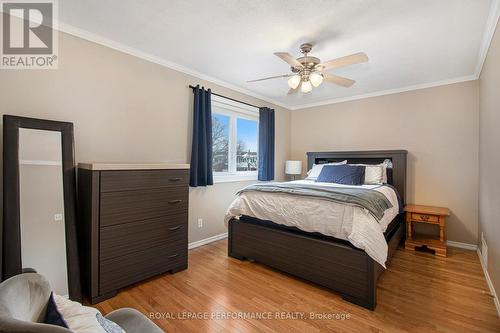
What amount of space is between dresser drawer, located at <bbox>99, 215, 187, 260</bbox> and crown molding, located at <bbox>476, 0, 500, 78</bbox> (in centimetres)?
319

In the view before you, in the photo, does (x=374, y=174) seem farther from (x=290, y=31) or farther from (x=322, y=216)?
(x=290, y=31)

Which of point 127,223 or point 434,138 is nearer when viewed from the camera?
point 127,223

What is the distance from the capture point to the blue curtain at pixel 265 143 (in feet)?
13.8

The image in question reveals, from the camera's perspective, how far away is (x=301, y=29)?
2152 mm

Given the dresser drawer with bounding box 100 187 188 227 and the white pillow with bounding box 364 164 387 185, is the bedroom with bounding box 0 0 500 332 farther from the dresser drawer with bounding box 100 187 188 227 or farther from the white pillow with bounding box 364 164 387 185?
the white pillow with bounding box 364 164 387 185

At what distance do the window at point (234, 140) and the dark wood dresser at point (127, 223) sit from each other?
120cm

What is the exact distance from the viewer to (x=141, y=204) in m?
2.20

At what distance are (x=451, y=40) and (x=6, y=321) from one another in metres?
3.46

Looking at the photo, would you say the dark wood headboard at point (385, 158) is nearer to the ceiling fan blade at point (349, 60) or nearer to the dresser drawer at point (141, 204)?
the ceiling fan blade at point (349, 60)

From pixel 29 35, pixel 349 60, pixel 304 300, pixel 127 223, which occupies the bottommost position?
pixel 304 300

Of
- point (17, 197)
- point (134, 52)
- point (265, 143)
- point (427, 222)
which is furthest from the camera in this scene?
point (265, 143)

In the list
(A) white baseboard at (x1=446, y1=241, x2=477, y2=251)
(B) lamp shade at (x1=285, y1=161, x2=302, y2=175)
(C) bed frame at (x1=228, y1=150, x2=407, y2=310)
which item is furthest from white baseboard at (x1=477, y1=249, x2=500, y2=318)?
(B) lamp shade at (x1=285, y1=161, x2=302, y2=175)

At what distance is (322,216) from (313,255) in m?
0.38

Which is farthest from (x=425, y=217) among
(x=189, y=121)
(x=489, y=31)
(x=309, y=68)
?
(x=189, y=121)
